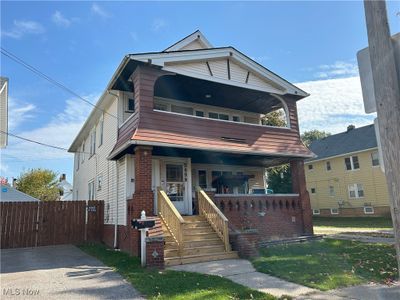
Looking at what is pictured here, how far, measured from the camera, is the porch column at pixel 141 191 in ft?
34.1

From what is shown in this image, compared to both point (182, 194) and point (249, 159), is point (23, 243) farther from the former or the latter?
point (249, 159)

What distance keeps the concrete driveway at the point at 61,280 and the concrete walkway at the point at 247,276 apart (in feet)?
6.76

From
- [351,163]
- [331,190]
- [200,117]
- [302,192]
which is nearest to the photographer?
[200,117]

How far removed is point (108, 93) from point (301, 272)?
10515 millimetres

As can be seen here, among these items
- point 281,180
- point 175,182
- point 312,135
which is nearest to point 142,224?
point 175,182

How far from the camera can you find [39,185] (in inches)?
1404

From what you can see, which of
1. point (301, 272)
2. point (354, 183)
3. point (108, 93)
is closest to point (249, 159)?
point (108, 93)

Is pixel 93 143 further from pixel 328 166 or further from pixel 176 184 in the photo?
pixel 328 166

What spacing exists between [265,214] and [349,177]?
2031 centimetres

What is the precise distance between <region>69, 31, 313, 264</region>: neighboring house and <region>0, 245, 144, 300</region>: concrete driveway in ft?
6.47

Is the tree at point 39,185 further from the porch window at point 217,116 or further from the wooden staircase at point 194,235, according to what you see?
the wooden staircase at point 194,235

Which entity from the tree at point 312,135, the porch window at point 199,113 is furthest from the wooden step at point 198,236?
the tree at point 312,135

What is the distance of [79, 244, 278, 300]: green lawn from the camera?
583 centimetres

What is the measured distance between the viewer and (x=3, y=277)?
26.3ft
